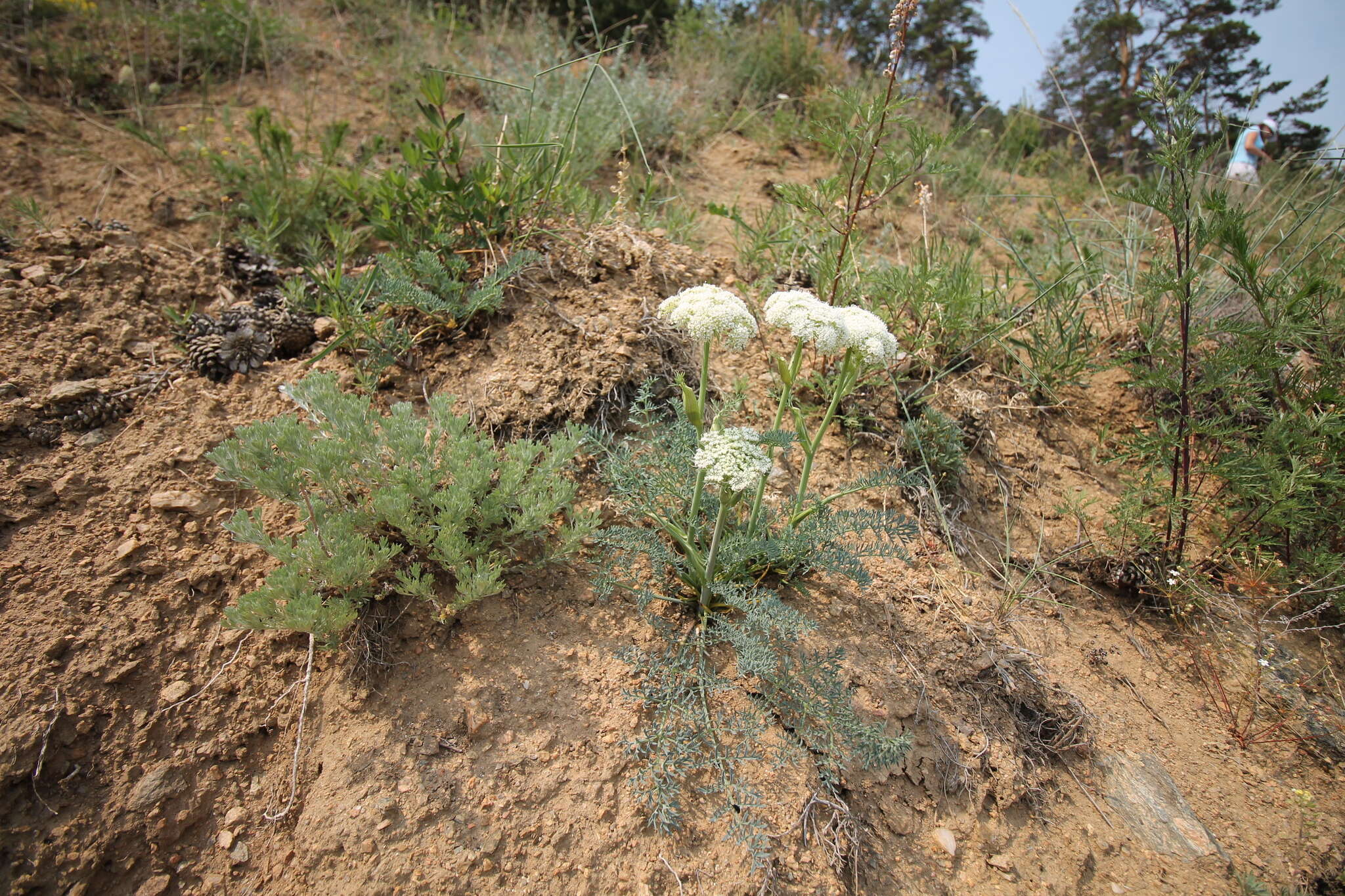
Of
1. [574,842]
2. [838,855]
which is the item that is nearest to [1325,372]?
[838,855]

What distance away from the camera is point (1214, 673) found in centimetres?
245

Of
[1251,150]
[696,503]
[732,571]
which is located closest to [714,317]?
[696,503]

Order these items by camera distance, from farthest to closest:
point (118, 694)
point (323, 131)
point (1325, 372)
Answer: point (323, 131), point (1325, 372), point (118, 694)

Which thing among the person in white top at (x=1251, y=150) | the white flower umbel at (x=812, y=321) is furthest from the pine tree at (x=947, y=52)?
the white flower umbel at (x=812, y=321)

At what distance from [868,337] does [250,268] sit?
122 inches

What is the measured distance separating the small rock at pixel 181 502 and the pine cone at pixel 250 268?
54.9 inches

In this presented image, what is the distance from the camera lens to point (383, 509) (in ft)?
6.21

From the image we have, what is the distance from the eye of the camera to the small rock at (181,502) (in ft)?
6.98

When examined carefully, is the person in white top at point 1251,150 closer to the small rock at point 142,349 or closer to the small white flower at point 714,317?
the small white flower at point 714,317

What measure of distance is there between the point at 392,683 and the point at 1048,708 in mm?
2271

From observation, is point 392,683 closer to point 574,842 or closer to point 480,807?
point 480,807

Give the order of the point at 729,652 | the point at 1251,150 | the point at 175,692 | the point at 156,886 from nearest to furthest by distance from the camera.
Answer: the point at 156,886 < the point at 175,692 < the point at 729,652 < the point at 1251,150

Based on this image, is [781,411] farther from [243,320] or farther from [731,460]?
[243,320]

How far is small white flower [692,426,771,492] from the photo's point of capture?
1.67 m
